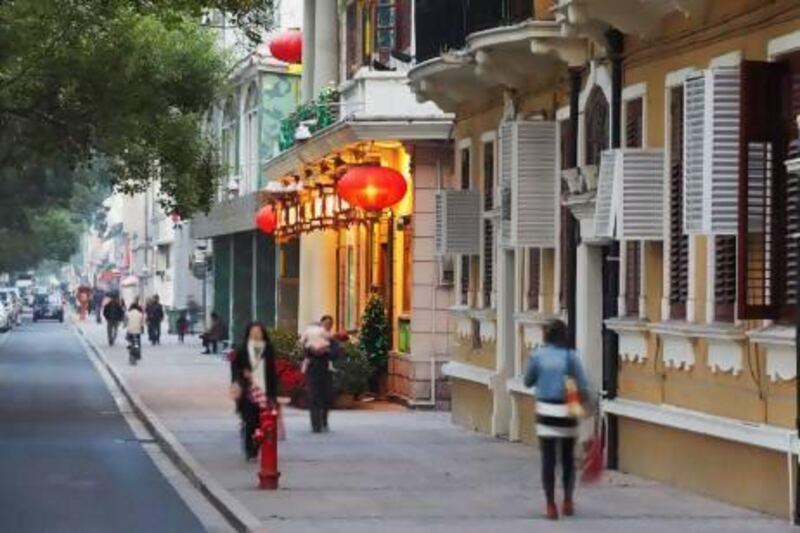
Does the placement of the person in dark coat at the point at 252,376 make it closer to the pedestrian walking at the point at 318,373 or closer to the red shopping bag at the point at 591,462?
the pedestrian walking at the point at 318,373

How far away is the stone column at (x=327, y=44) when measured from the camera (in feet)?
119

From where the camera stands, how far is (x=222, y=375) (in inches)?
1613

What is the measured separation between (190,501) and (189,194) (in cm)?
1495

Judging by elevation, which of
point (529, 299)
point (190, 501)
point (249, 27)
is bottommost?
point (190, 501)

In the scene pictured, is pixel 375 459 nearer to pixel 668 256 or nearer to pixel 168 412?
pixel 668 256

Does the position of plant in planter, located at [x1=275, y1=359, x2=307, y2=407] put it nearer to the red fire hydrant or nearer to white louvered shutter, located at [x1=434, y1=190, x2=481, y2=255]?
white louvered shutter, located at [x1=434, y1=190, x2=481, y2=255]

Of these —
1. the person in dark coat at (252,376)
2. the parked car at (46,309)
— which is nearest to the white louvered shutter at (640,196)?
the person in dark coat at (252,376)

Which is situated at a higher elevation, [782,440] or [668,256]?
[668,256]

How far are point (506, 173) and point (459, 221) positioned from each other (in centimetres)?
292

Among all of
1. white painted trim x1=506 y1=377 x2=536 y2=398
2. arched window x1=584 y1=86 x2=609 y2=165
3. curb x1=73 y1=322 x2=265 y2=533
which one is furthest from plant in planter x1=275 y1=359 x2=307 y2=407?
arched window x1=584 y1=86 x2=609 y2=165

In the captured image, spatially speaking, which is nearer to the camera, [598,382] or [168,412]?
[598,382]

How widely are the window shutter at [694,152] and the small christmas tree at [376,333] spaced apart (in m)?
16.1

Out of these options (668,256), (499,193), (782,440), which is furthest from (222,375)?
(782,440)

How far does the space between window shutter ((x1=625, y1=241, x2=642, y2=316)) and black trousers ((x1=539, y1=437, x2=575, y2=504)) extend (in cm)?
398
